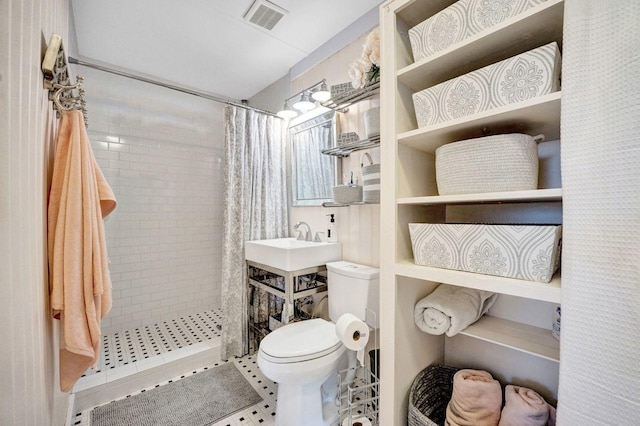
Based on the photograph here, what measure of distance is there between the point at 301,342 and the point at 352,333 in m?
0.33

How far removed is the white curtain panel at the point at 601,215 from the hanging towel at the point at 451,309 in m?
0.37

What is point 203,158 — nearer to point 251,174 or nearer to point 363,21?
point 251,174

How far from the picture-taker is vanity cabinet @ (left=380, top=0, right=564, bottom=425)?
0.94 metres

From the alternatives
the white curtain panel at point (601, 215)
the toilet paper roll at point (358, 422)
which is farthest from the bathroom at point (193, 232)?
the toilet paper roll at point (358, 422)

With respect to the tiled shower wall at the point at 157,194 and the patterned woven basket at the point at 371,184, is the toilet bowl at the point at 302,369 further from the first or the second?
the tiled shower wall at the point at 157,194

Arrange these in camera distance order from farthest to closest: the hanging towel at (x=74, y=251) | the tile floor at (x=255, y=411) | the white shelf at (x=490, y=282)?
the tile floor at (x=255, y=411) < the hanging towel at (x=74, y=251) < the white shelf at (x=490, y=282)

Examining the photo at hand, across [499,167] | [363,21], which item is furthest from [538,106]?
[363,21]

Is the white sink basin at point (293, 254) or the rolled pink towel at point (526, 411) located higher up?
the white sink basin at point (293, 254)

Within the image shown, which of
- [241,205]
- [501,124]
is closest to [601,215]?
[501,124]

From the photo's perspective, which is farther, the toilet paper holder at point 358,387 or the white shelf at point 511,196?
the toilet paper holder at point 358,387

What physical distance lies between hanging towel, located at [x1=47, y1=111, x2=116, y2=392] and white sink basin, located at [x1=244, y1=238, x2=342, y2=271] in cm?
97

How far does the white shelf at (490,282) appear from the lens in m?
0.74

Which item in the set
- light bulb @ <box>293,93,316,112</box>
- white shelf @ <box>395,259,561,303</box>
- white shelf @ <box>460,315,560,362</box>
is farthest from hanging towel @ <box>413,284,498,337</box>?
light bulb @ <box>293,93,316,112</box>

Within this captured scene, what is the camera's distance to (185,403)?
1.67 metres
